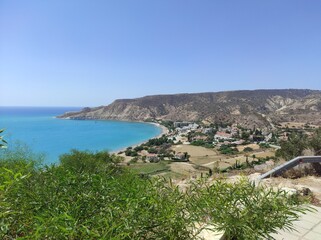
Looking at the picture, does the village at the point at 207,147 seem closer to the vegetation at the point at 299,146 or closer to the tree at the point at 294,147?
the tree at the point at 294,147

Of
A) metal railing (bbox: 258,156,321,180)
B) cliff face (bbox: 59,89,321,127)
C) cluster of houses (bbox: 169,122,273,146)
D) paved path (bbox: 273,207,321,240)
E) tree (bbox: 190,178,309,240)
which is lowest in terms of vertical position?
cluster of houses (bbox: 169,122,273,146)

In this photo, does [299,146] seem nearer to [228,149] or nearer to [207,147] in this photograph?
[228,149]

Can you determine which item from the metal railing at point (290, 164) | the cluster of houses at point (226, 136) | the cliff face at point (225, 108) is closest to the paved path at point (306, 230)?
the metal railing at point (290, 164)

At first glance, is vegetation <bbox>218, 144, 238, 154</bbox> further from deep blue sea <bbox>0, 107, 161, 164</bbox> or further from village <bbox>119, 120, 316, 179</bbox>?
deep blue sea <bbox>0, 107, 161, 164</bbox>

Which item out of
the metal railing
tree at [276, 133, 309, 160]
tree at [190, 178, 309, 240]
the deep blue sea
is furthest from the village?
tree at [190, 178, 309, 240]

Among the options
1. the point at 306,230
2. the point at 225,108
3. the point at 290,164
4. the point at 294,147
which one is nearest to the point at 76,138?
the point at 225,108

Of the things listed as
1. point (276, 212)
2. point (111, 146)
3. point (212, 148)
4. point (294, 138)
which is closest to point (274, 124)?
point (212, 148)
